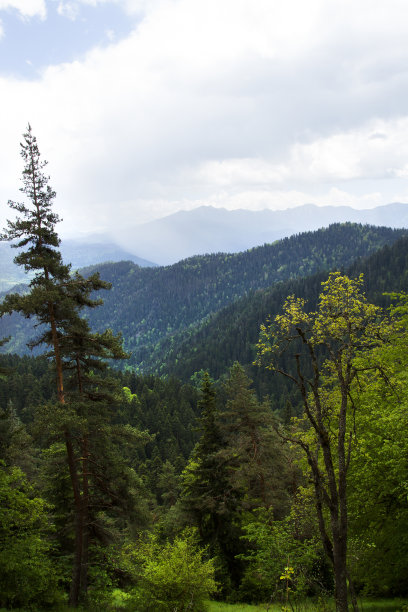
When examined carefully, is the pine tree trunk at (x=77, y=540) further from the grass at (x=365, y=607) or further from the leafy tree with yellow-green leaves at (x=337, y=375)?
the leafy tree with yellow-green leaves at (x=337, y=375)

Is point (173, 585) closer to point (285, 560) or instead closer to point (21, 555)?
point (285, 560)

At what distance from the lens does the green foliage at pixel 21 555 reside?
1098cm

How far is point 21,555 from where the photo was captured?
1123cm

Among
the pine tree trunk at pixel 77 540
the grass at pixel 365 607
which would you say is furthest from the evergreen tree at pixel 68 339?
the grass at pixel 365 607

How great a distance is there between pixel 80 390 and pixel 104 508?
17.0 ft

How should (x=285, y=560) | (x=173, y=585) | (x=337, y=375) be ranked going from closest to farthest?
(x=337, y=375) → (x=173, y=585) → (x=285, y=560)

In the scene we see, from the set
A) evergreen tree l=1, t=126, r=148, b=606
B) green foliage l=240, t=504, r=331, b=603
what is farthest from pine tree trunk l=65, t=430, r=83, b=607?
green foliage l=240, t=504, r=331, b=603

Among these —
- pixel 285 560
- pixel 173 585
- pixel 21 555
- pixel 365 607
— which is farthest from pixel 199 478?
pixel 21 555

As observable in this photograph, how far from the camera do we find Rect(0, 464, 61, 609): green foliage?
36.0 ft

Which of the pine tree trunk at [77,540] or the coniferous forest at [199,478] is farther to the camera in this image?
the pine tree trunk at [77,540]

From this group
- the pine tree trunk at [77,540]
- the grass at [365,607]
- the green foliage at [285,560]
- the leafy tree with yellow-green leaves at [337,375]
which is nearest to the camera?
the leafy tree with yellow-green leaves at [337,375]

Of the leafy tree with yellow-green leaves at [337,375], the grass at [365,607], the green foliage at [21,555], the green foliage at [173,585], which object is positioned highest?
the leafy tree with yellow-green leaves at [337,375]

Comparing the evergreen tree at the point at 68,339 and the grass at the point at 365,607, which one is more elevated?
the evergreen tree at the point at 68,339

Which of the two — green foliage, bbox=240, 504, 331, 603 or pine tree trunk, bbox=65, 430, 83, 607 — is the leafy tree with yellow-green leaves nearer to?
green foliage, bbox=240, 504, 331, 603
